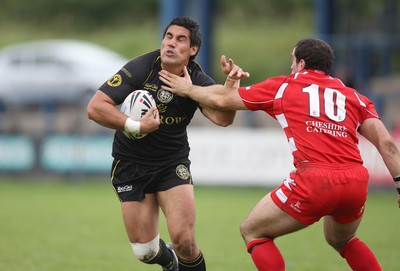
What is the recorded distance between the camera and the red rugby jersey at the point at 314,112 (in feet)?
19.6

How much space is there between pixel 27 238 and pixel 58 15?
3111 cm

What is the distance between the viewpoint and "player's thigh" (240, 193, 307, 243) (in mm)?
6012

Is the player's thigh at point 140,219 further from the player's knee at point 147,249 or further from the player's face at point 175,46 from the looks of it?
the player's face at point 175,46

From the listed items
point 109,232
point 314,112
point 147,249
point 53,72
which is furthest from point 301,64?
point 53,72

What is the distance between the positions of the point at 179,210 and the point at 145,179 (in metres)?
0.40

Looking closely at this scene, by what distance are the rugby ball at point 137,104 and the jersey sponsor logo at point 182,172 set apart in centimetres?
45

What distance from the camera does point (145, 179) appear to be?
6844 mm

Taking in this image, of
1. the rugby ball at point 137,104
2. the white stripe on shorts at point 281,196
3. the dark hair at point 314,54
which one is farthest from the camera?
the rugby ball at point 137,104

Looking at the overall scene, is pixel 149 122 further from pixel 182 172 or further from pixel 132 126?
pixel 182 172

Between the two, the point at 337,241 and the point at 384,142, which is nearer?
the point at 384,142

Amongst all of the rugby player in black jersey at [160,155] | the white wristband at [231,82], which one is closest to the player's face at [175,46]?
the rugby player in black jersey at [160,155]

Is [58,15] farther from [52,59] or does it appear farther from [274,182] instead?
[274,182]

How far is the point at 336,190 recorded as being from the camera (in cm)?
586

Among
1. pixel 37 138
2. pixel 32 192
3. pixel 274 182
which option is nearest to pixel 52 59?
pixel 37 138
